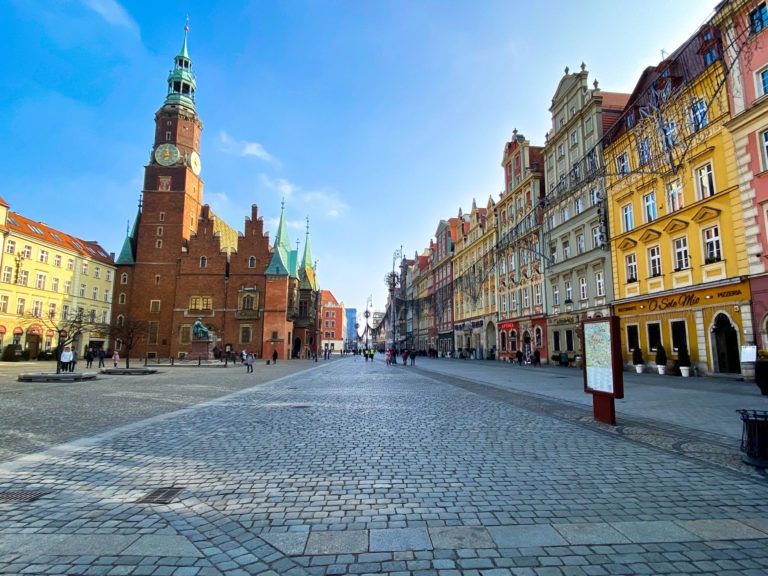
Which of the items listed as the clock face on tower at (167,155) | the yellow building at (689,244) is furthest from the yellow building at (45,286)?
the yellow building at (689,244)

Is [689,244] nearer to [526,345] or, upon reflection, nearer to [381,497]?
[526,345]

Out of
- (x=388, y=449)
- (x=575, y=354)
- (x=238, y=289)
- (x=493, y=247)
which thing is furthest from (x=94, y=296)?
(x=388, y=449)

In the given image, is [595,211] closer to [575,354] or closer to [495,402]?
[575,354]

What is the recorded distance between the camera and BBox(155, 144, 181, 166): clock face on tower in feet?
204

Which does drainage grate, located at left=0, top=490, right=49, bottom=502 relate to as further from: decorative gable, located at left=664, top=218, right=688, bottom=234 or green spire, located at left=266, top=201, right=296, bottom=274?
green spire, located at left=266, top=201, right=296, bottom=274

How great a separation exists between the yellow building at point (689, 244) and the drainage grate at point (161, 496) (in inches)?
675

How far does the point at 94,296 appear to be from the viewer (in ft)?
191

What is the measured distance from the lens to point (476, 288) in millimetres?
52844

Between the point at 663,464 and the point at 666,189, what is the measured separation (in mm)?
21389

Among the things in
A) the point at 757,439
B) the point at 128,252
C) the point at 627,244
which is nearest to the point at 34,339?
the point at 128,252

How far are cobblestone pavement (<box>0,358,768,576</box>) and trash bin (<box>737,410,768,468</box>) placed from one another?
8.1 inches

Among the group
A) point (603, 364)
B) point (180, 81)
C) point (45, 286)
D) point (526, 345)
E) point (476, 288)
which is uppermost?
point (180, 81)

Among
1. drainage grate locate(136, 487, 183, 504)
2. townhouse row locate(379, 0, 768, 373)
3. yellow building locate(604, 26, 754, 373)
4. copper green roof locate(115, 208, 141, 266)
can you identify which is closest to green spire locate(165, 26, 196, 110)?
copper green roof locate(115, 208, 141, 266)

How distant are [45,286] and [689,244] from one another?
60.9 metres
